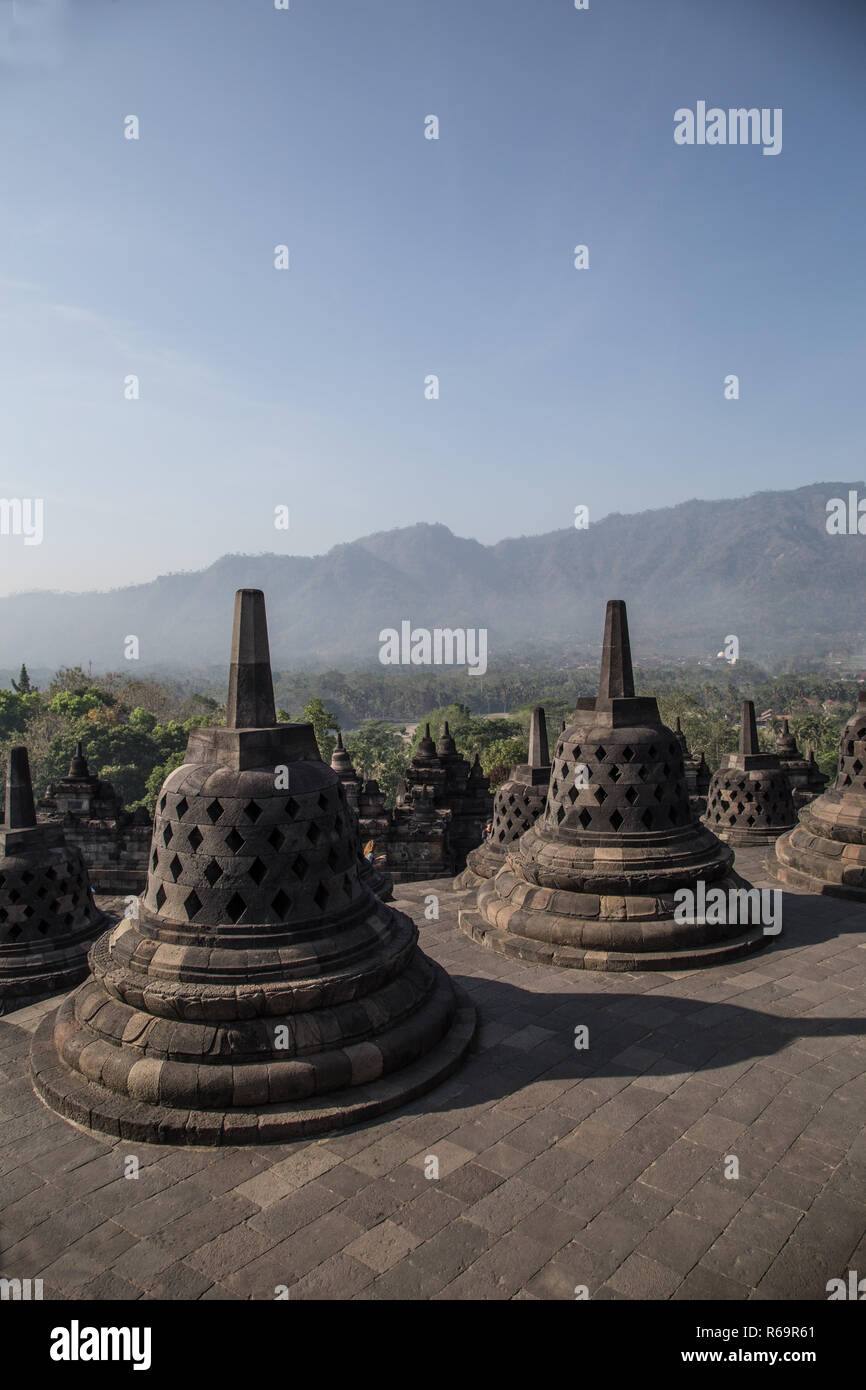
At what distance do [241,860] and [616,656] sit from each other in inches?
216

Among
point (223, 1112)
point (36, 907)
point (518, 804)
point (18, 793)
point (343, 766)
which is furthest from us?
point (343, 766)

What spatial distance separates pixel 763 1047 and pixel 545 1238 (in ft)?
10.1

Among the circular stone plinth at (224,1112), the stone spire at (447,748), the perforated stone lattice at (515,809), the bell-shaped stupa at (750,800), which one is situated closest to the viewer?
the circular stone plinth at (224,1112)

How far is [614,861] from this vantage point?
909cm

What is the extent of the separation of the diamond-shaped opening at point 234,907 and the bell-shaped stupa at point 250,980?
1cm

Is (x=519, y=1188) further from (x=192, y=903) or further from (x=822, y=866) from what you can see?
(x=822, y=866)

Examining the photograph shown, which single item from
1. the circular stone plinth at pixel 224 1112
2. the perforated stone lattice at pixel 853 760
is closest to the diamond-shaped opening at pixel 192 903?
the circular stone plinth at pixel 224 1112

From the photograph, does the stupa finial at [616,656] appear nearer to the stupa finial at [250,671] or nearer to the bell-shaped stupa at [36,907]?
the stupa finial at [250,671]

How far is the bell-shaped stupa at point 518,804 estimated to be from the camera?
44.8 feet

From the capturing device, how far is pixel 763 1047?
258 inches

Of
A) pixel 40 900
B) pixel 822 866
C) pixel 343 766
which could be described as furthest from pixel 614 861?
pixel 343 766
